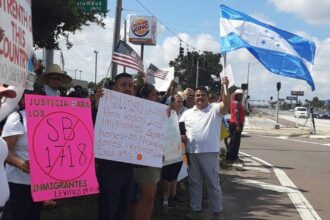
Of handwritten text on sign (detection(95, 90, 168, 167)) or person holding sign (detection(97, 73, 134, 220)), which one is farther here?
handwritten text on sign (detection(95, 90, 168, 167))

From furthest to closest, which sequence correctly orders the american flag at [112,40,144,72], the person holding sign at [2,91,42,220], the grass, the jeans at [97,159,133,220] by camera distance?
the american flag at [112,40,144,72] < the grass < the jeans at [97,159,133,220] < the person holding sign at [2,91,42,220]

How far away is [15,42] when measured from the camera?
3.54 m

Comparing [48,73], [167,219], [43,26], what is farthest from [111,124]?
[43,26]

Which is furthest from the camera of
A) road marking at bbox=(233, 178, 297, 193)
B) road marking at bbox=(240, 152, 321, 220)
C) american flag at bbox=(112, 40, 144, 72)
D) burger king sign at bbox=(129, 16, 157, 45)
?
burger king sign at bbox=(129, 16, 157, 45)

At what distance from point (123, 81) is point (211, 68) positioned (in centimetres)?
7336

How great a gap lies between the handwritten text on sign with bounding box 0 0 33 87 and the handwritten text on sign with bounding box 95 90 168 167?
108 centimetres

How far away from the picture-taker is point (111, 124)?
4980 mm

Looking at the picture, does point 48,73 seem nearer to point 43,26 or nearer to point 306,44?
point 43,26

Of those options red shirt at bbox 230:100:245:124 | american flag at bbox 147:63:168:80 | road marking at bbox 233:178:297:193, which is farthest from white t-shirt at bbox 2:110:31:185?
red shirt at bbox 230:100:245:124

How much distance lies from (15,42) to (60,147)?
103 centimetres

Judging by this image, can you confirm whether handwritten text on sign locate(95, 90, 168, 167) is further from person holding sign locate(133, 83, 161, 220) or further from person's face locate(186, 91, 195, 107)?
person's face locate(186, 91, 195, 107)

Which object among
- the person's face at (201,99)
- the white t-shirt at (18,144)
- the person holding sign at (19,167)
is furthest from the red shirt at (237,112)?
the white t-shirt at (18,144)

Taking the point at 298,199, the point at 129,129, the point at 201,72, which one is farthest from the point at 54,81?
the point at 201,72

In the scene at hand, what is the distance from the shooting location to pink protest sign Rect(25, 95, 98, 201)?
13.1 feet
